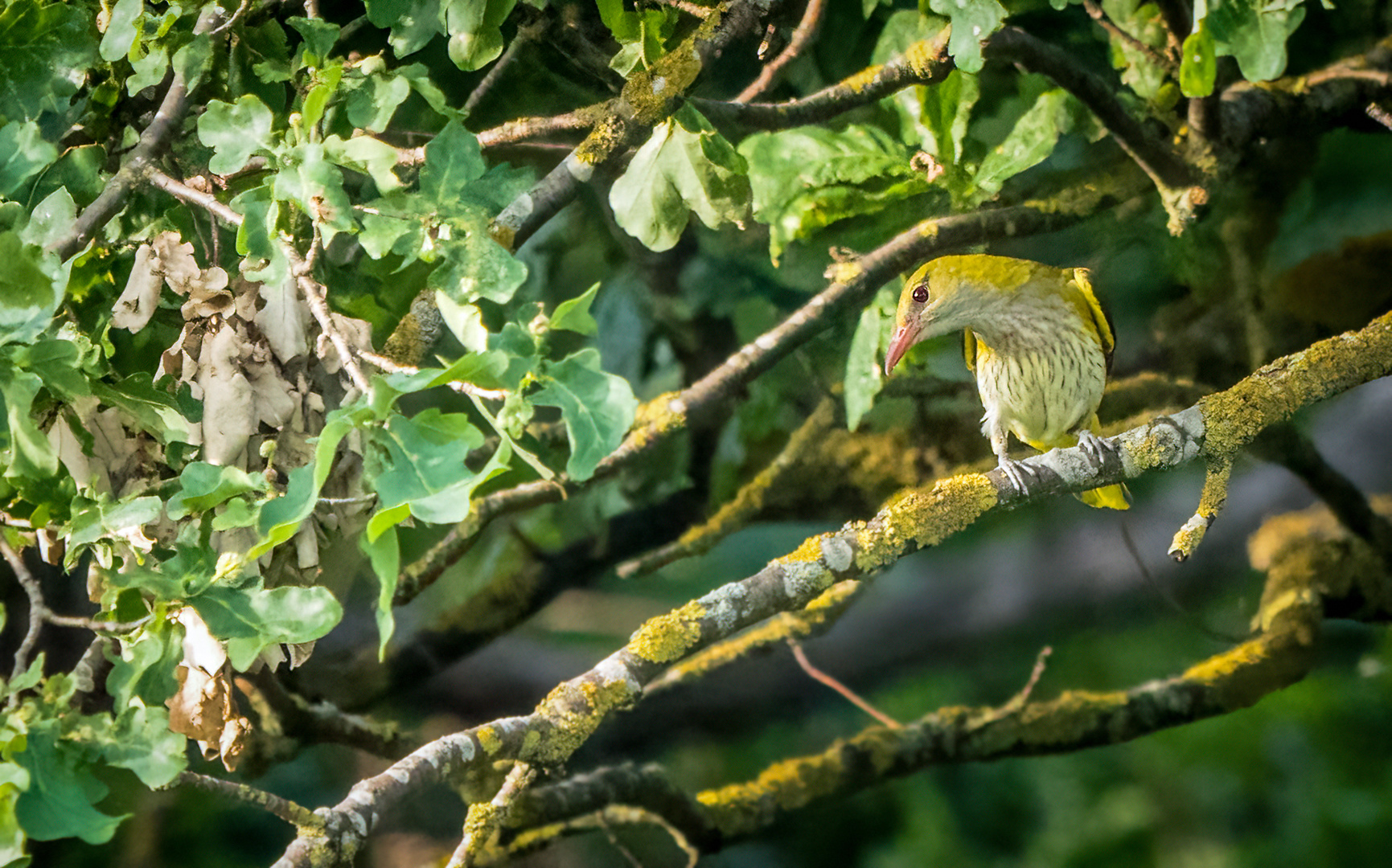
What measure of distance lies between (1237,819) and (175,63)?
4.39 feet

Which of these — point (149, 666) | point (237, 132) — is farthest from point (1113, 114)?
point (149, 666)

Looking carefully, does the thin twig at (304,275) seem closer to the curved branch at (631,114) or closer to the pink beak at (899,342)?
the curved branch at (631,114)

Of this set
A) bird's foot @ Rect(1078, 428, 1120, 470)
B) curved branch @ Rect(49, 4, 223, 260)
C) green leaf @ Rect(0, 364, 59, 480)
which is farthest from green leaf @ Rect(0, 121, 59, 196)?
bird's foot @ Rect(1078, 428, 1120, 470)

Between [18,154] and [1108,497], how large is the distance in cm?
114

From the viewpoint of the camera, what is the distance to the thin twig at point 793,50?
110cm

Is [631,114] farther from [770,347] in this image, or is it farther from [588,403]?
[588,403]

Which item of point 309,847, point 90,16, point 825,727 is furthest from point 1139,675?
point 90,16

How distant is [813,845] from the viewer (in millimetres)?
1055

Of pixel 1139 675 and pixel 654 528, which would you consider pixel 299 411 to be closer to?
pixel 654 528

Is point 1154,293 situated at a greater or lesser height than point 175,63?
lesser

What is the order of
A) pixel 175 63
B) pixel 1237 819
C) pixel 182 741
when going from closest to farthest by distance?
1. pixel 182 741
2. pixel 175 63
3. pixel 1237 819

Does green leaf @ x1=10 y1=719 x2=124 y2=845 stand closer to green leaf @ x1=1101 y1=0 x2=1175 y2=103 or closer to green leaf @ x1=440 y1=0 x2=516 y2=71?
green leaf @ x1=440 y1=0 x2=516 y2=71

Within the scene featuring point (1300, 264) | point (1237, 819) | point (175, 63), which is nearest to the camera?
point (175, 63)

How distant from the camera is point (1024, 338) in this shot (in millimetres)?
1065
